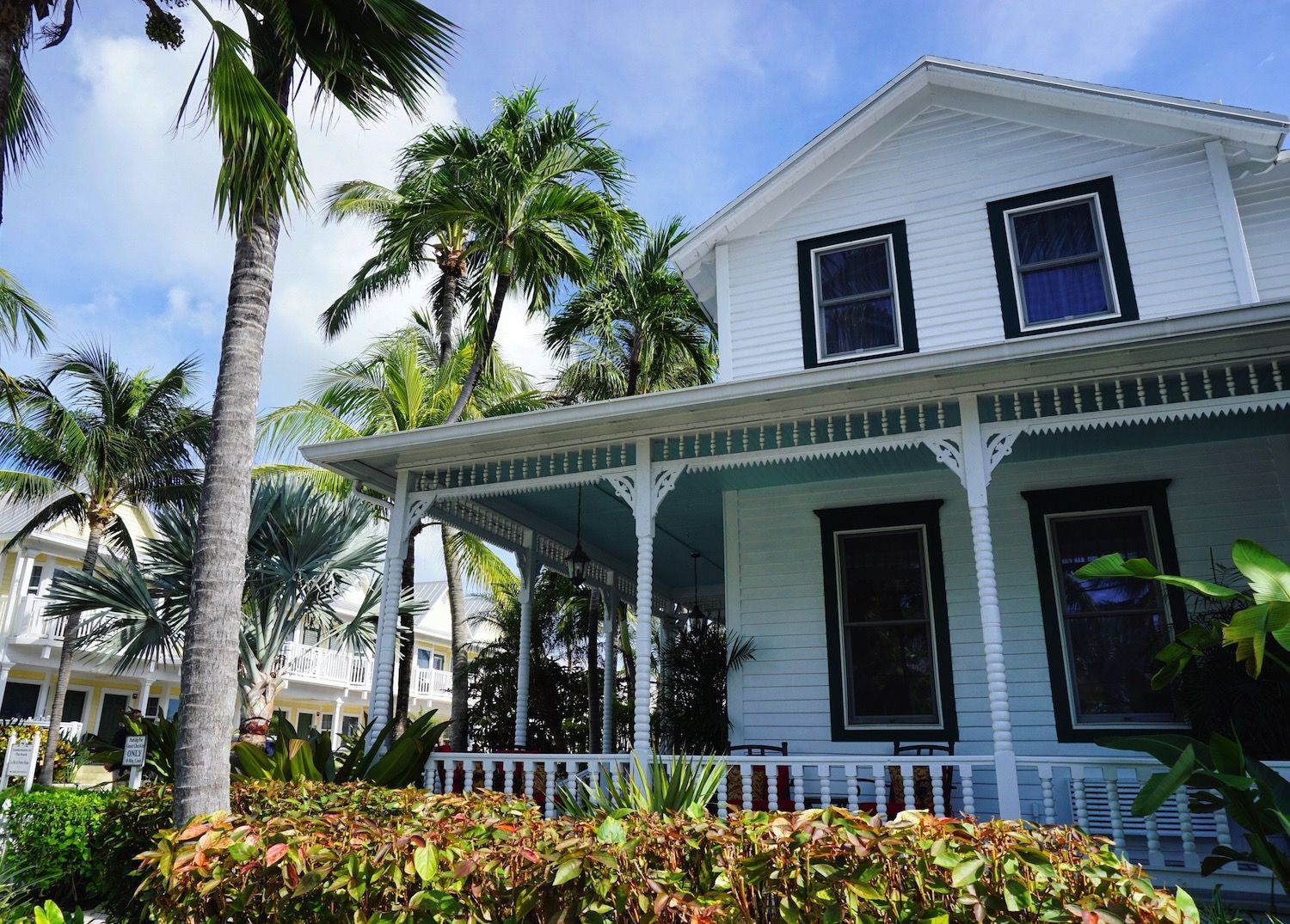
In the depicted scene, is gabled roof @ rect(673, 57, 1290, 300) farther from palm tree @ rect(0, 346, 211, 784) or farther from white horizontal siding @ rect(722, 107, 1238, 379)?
palm tree @ rect(0, 346, 211, 784)

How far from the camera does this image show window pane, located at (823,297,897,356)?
32.0 ft

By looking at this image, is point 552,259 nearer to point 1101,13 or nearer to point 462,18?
point 462,18

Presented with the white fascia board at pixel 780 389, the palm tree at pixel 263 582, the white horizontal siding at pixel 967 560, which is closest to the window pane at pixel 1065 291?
the white horizontal siding at pixel 967 560

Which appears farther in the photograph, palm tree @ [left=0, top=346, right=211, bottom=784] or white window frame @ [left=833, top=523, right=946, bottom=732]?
palm tree @ [left=0, top=346, right=211, bottom=784]

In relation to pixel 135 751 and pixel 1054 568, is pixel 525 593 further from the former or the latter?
pixel 1054 568

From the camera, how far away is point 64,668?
53.3ft

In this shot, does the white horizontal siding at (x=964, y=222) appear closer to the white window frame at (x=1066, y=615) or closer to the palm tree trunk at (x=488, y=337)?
the white window frame at (x=1066, y=615)

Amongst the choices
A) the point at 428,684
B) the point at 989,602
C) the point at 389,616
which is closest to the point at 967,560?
the point at 989,602

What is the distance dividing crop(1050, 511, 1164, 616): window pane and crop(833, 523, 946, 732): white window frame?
1144mm

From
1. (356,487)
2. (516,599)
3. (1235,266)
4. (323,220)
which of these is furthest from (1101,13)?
(516,599)

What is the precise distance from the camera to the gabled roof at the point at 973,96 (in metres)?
8.71

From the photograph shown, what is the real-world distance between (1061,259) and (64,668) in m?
17.5

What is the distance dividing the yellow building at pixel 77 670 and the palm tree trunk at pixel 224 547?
42.6 ft

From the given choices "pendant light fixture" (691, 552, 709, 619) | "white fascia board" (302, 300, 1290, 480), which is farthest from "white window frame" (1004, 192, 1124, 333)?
"pendant light fixture" (691, 552, 709, 619)
